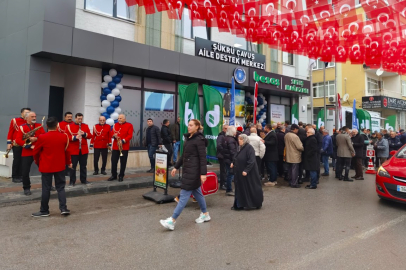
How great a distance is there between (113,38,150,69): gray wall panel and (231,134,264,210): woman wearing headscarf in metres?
6.47

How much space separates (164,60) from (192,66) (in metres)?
1.50

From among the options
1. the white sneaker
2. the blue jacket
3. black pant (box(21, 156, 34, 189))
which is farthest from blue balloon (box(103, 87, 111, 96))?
the blue jacket

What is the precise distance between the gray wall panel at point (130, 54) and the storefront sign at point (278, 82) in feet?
20.5

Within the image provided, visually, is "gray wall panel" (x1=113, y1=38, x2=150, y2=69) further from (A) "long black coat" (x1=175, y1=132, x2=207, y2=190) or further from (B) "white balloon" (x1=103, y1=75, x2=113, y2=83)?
(A) "long black coat" (x1=175, y1=132, x2=207, y2=190)

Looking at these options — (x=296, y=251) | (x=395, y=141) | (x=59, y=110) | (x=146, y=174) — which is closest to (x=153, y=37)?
(x=59, y=110)

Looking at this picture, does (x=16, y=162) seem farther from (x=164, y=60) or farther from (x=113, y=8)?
(x=113, y=8)

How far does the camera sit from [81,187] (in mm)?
7527

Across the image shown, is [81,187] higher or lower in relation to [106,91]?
lower

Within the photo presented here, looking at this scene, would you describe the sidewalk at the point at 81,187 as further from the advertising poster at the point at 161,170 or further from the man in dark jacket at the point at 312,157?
the man in dark jacket at the point at 312,157

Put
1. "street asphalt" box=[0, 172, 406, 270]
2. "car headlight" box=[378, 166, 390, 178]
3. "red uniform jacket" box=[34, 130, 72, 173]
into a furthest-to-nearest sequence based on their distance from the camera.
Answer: "car headlight" box=[378, 166, 390, 178]
"red uniform jacket" box=[34, 130, 72, 173]
"street asphalt" box=[0, 172, 406, 270]

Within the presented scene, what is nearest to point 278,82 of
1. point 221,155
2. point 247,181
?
point 221,155

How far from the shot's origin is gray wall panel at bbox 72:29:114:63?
9.49 metres

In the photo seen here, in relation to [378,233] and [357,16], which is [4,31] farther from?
[378,233]

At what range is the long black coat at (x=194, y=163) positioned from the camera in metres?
4.86
